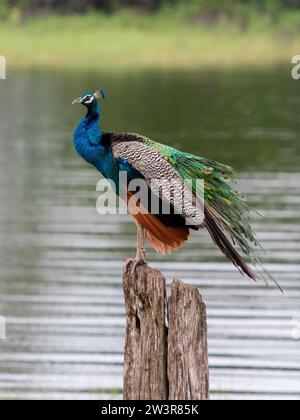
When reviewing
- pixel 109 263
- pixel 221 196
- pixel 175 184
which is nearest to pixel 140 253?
pixel 175 184

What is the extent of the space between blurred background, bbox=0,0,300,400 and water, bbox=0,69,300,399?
0.02 metres

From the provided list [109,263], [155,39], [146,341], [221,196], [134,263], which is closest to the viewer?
[146,341]

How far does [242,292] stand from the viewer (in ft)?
39.9

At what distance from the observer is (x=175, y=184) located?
282 inches

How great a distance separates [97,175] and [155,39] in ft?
66.5

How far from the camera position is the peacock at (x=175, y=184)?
22.9ft

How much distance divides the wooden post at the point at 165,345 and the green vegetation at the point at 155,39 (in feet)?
99.8

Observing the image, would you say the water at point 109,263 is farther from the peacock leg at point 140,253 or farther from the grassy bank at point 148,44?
the grassy bank at point 148,44

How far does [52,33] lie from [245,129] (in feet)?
52.9

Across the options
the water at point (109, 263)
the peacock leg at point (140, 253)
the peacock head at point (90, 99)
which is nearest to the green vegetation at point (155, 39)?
the water at point (109, 263)

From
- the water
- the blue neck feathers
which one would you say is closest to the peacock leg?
the blue neck feathers

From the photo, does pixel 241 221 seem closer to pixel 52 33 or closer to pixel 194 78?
pixel 194 78

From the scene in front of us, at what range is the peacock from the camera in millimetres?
6969

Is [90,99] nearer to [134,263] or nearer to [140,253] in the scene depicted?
[140,253]
